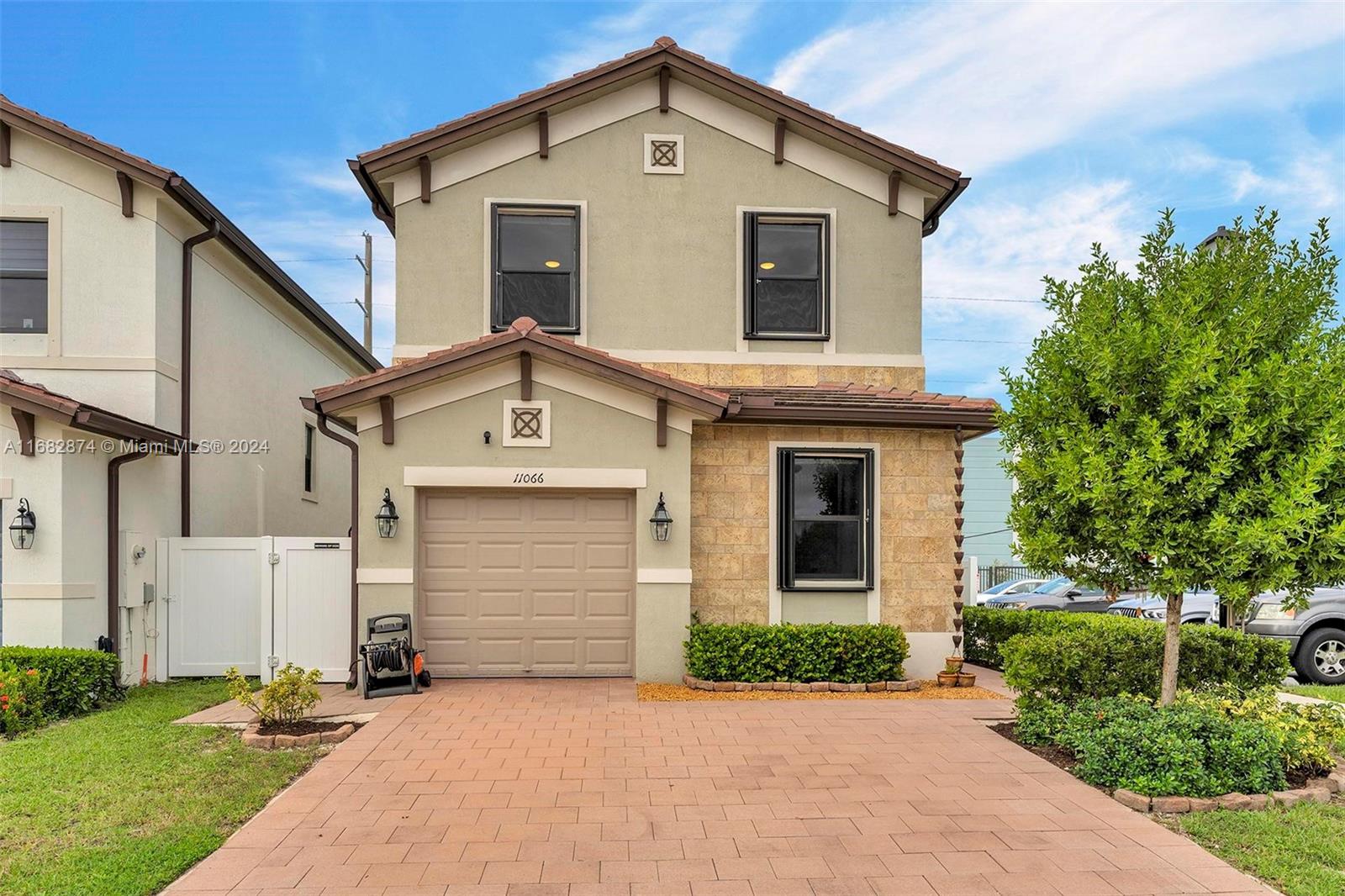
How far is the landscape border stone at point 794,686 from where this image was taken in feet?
31.3

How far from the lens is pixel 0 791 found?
5.97 meters

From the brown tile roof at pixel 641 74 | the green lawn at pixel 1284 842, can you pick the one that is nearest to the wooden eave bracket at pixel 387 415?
A: the brown tile roof at pixel 641 74

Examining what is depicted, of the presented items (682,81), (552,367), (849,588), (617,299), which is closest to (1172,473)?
(849,588)

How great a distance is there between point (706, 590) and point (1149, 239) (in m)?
6.22

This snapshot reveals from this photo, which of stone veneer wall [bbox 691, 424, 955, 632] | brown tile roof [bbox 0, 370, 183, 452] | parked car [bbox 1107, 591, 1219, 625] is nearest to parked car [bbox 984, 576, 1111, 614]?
parked car [bbox 1107, 591, 1219, 625]

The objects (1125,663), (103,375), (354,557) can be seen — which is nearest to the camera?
(1125,663)

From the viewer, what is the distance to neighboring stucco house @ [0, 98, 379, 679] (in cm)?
906

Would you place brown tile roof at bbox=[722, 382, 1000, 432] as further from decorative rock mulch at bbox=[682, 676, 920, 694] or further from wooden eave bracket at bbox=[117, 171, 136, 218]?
wooden eave bracket at bbox=[117, 171, 136, 218]

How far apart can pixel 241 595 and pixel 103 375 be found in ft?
10.9

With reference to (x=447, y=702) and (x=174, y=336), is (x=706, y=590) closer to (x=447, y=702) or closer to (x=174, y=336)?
(x=447, y=702)

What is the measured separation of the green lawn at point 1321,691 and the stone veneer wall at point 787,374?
6.03m

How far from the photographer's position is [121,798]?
586 centimetres

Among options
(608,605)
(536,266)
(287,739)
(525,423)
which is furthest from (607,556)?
(536,266)

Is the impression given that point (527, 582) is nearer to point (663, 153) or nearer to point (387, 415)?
point (387, 415)
